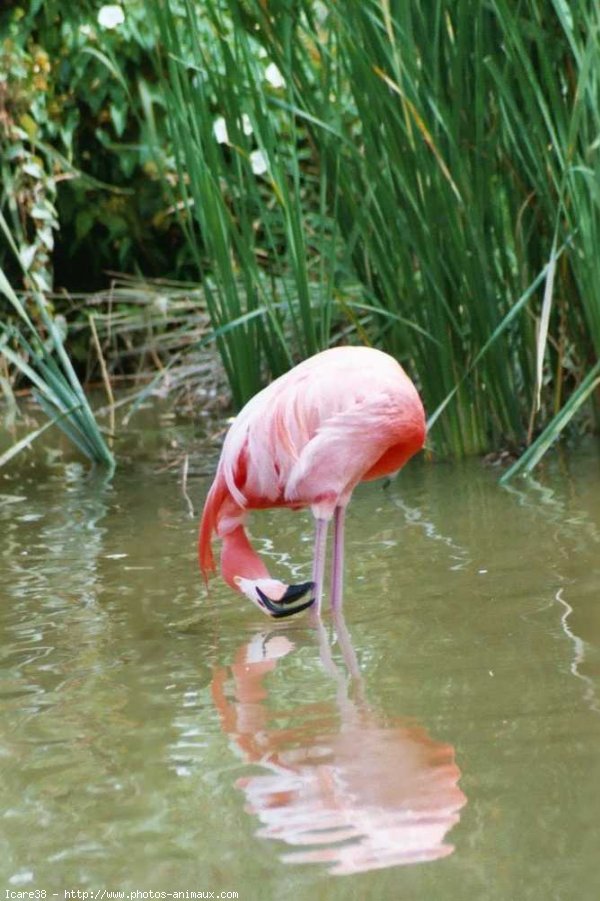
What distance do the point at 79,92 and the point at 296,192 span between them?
177 inches

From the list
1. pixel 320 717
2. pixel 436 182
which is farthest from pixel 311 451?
pixel 436 182

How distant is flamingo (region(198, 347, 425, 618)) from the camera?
304 centimetres

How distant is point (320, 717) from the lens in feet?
7.77

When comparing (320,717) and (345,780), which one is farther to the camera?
(320,717)

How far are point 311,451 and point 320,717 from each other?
0.81 metres

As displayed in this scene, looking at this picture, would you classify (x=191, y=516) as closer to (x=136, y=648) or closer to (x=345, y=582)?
(x=345, y=582)

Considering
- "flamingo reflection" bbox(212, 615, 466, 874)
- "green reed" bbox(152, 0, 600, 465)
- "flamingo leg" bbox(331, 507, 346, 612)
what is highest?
"green reed" bbox(152, 0, 600, 465)

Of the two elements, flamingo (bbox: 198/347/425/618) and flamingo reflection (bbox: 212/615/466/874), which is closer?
flamingo reflection (bbox: 212/615/466/874)

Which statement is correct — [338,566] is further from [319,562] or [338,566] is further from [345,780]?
[345,780]

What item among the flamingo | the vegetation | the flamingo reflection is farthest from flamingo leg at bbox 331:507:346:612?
the vegetation

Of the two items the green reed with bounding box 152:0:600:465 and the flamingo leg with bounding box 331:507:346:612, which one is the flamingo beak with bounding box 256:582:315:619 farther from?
the green reed with bounding box 152:0:600:465

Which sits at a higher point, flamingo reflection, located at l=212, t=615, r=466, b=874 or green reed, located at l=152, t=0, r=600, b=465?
green reed, located at l=152, t=0, r=600, b=465

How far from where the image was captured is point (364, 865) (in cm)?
176

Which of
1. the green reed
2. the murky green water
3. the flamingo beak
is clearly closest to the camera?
the murky green water
